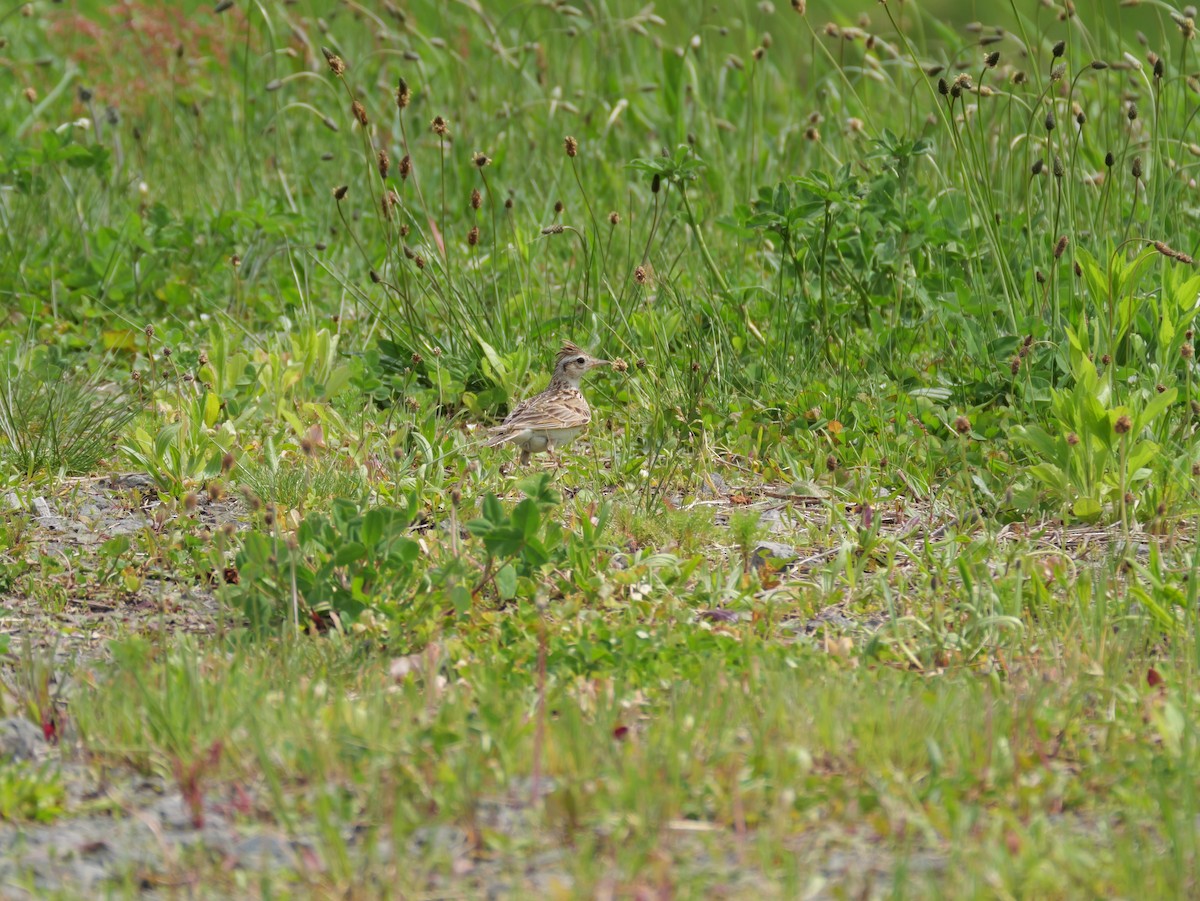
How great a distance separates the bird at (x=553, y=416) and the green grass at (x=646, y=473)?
Result: 123 millimetres

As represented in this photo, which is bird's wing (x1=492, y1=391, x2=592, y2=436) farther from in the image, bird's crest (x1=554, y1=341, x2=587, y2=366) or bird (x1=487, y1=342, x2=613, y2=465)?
bird's crest (x1=554, y1=341, x2=587, y2=366)

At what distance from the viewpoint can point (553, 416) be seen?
18.7ft

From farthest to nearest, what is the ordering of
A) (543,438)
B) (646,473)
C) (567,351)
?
(567,351), (543,438), (646,473)

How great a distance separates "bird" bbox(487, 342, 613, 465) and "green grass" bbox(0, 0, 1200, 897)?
123 millimetres

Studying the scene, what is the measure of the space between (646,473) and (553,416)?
447 millimetres

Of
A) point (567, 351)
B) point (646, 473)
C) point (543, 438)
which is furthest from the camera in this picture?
point (567, 351)

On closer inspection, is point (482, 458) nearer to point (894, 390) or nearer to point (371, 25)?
point (894, 390)

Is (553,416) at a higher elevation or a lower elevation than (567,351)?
lower

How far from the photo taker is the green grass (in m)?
3.15

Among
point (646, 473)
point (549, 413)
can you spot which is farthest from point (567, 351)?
point (646, 473)

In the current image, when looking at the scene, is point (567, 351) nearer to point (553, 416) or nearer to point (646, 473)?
point (553, 416)

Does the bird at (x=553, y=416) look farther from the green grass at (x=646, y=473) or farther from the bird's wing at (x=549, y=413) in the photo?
the green grass at (x=646, y=473)

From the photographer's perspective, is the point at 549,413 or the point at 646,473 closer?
the point at 646,473

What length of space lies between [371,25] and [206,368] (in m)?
4.79
